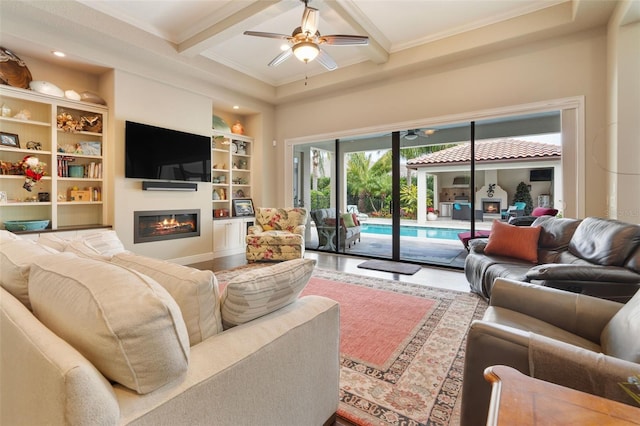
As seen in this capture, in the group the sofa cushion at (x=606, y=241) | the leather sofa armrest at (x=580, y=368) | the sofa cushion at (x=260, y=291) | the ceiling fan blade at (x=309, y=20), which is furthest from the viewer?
the ceiling fan blade at (x=309, y=20)

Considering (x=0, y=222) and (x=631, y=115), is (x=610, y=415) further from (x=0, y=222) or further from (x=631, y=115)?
(x=0, y=222)

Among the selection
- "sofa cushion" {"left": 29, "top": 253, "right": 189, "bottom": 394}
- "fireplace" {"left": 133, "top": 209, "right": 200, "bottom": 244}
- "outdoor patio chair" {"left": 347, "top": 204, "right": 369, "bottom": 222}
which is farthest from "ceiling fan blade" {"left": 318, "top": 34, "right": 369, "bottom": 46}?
"fireplace" {"left": 133, "top": 209, "right": 200, "bottom": 244}

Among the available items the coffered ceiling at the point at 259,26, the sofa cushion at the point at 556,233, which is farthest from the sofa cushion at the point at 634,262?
→ the coffered ceiling at the point at 259,26

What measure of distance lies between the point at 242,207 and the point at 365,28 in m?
3.91

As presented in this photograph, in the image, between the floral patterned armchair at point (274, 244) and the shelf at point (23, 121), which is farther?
the floral patterned armchair at point (274, 244)

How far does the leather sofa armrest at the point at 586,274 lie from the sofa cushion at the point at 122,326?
2565 millimetres

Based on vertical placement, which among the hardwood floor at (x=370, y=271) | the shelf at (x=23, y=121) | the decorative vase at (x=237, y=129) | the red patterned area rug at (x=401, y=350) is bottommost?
the red patterned area rug at (x=401, y=350)

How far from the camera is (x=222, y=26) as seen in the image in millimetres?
3680

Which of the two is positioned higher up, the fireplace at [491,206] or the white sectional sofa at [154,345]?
the fireplace at [491,206]

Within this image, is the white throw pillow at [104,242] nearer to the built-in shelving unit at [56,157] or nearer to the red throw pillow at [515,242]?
the built-in shelving unit at [56,157]

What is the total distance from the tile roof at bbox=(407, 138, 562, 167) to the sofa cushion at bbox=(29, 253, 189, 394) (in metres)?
4.83

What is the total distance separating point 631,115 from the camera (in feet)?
10.3

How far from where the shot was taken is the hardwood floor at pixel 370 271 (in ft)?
12.9

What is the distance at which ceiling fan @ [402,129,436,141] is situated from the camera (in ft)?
16.2
